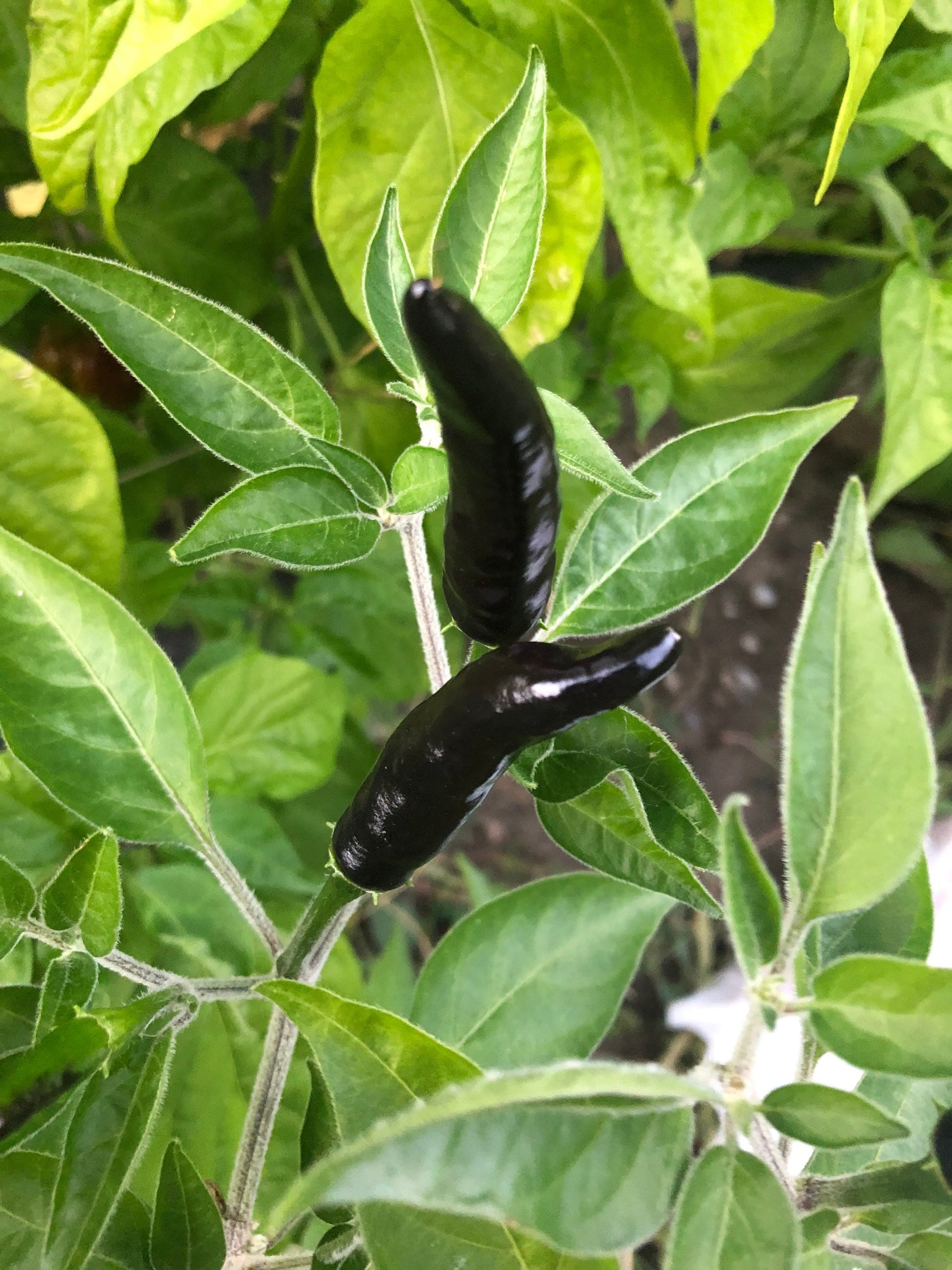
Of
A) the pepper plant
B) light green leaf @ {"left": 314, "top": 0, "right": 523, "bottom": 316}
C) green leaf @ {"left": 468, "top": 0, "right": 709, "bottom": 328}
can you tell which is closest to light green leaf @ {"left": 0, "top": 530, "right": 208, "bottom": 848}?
the pepper plant

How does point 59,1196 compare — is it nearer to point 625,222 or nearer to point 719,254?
point 625,222

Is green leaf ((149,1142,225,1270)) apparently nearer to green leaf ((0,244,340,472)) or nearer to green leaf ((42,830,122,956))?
green leaf ((42,830,122,956))

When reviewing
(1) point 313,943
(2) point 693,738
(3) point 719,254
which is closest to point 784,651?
(2) point 693,738

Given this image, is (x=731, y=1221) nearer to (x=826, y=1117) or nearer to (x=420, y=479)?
(x=826, y=1117)

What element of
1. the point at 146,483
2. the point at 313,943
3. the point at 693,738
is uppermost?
the point at 146,483

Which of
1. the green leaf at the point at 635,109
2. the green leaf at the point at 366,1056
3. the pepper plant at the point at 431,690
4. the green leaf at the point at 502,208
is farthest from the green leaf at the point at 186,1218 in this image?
the green leaf at the point at 635,109

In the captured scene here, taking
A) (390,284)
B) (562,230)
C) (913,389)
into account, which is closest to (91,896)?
(390,284)

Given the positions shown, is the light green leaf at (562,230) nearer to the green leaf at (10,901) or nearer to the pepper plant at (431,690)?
the pepper plant at (431,690)
